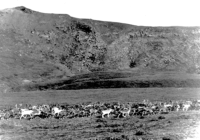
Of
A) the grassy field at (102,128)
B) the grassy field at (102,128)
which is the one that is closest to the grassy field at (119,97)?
the grassy field at (102,128)

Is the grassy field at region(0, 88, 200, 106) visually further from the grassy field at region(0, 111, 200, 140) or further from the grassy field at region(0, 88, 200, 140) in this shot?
the grassy field at region(0, 111, 200, 140)

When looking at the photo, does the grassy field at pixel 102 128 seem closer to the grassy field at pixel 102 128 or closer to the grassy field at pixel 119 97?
the grassy field at pixel 102 128

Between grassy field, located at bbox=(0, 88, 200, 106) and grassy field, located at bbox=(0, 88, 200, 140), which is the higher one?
grassy field, located at bbox=(0, 88, 200, 140)

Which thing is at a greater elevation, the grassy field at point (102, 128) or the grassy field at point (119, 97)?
the grassy field at point (102, 128)

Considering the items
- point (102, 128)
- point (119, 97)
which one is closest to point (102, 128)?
point (102, 128)

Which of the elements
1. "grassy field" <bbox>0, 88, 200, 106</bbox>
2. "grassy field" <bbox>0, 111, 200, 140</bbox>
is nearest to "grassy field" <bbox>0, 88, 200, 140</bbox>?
"grassy field" <bbox>0, 111, 200, 140</bbox>

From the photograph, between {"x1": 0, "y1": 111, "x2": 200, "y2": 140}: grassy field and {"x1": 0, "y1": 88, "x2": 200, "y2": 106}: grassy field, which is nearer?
{"x1": 0, "y1": 111, "x2": 200, "y2": 140}: grassy field

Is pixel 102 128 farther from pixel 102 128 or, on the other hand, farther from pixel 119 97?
pixel 119 97

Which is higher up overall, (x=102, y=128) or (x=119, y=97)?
(x=102, y=128)

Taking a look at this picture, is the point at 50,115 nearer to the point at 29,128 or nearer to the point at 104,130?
the point at 29,128

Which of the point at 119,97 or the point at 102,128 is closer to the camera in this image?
the point at 102,128

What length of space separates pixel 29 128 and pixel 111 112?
10.7 meters

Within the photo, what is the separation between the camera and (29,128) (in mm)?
27906

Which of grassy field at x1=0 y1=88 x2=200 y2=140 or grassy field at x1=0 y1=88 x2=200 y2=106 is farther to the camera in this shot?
grassy field at x1=0 y1=88 x2=200 y2=106
